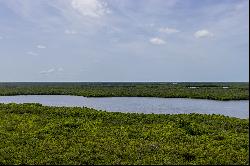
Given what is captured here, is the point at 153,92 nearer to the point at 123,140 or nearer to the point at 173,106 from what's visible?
the point at 173,106

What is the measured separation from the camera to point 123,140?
71.6 feet

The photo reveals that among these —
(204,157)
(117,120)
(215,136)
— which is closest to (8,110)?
(117,120)

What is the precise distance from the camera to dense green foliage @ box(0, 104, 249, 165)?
18.0 metres

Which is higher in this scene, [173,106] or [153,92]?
[153,92]

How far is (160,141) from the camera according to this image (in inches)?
866

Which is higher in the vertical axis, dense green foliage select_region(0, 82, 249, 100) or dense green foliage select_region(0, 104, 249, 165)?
dense green foliage select_region(0, 82, 249, 100)

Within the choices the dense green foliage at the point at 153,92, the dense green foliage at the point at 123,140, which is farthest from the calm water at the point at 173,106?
the dense green foliage at the point at 123,140

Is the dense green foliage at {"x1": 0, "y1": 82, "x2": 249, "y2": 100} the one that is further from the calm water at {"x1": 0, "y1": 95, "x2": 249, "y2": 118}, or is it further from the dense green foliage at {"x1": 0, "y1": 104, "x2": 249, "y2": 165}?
the dense green foliage at {"x1": 0, "y1": 104, "x2": 249, "y2": 165}

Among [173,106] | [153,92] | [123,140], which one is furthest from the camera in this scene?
[153,92]

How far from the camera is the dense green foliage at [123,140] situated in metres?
18.0

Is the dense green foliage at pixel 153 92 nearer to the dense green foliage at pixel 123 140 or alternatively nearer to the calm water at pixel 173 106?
the calm water at pixel 173 106

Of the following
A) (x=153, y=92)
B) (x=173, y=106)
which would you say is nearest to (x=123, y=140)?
(x=173, y=106)

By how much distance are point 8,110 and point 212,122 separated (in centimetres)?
1901

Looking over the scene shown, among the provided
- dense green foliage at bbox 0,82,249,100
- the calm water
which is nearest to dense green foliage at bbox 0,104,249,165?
the calm water
